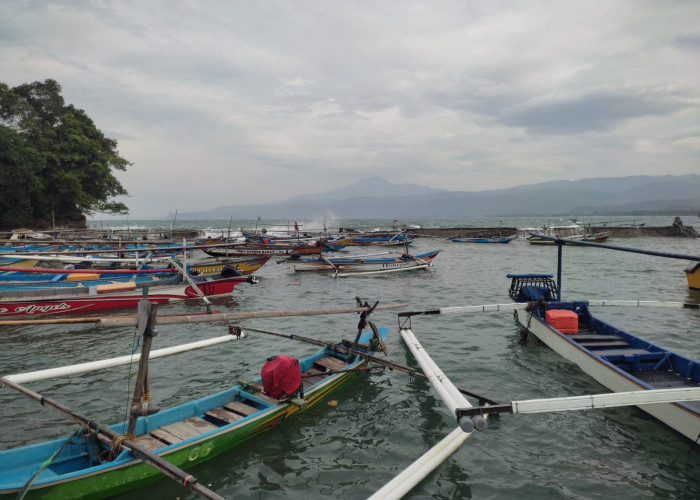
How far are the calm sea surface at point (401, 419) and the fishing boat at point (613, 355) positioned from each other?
1.39 feet

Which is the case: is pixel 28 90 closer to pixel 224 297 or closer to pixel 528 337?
pixel 224 297

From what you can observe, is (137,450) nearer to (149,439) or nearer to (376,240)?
(149,439)

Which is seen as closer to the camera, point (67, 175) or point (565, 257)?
point (565, 257)

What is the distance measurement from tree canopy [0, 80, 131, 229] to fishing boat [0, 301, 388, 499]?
50.8 meters

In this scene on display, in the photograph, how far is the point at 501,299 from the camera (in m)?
20.8

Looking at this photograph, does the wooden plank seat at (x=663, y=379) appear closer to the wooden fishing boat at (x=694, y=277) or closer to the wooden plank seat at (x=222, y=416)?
the wooden plank seat at (x=222, y=416)

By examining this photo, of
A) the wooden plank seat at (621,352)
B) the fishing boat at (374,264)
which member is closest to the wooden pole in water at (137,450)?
the wooden plank seat at (621,352)

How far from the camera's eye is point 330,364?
393 inches

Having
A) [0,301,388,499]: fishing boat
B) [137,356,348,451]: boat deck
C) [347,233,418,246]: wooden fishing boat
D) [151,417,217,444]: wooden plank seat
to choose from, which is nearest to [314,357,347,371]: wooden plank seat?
[137,356,348,451]: boat deck

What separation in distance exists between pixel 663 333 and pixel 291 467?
14.3 metres

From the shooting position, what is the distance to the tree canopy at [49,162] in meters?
45.6

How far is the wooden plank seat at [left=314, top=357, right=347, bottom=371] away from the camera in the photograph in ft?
32.1

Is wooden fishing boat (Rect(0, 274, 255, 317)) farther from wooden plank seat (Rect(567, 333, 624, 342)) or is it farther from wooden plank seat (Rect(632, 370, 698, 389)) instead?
wooden plank seat (Rect(632, 370, 698, 389))

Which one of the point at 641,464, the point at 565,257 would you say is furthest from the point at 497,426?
the point at 565,257
